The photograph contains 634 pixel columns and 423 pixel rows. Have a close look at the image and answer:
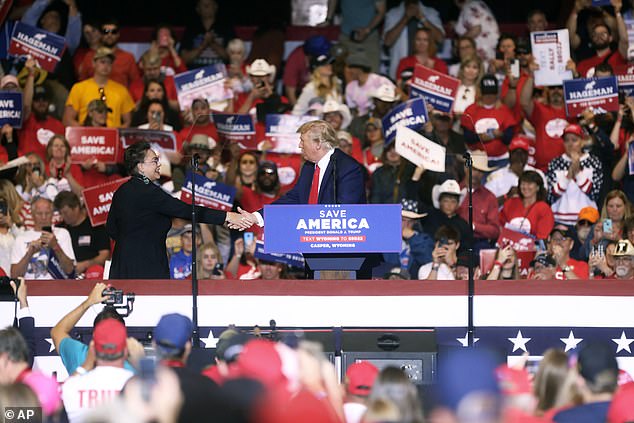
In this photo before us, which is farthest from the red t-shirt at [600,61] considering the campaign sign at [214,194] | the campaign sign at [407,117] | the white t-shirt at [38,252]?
the white t-shirt at [38,252]

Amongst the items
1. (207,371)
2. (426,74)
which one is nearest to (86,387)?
(207,371)

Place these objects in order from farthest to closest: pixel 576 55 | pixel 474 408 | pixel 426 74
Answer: pixel 576 55 < pixel 426 74 < pixel 474 408

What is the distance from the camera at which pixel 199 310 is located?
33.2 ft

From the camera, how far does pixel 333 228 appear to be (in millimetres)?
9453

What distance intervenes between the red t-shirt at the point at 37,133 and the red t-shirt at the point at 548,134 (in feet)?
17.4

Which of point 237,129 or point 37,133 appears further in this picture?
point 37,133

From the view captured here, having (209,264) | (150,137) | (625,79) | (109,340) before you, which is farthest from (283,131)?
(109,340)

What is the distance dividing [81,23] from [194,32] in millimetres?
1540

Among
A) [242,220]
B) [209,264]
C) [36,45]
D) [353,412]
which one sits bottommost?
[353,412]

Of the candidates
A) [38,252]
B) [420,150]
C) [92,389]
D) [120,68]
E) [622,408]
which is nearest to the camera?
[622,408]

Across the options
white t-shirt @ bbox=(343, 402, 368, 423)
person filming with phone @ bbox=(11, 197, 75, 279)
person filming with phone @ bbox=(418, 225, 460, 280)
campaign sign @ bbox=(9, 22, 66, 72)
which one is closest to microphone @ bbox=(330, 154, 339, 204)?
person filming with phone @ bbox=(418, 225, 460, 280)

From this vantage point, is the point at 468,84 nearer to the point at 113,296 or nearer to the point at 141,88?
the point at 141,88

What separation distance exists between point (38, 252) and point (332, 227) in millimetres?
3507

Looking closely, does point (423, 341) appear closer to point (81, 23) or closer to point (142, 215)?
point (142, 215)
